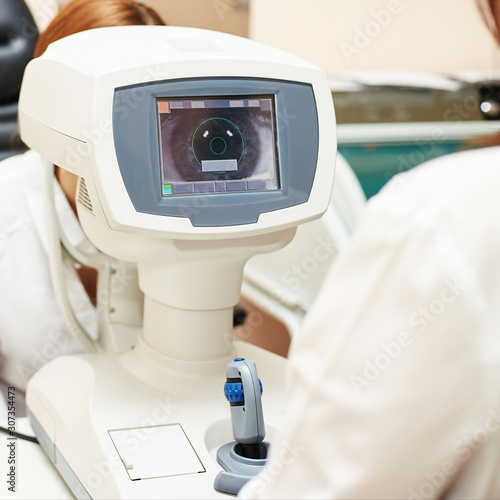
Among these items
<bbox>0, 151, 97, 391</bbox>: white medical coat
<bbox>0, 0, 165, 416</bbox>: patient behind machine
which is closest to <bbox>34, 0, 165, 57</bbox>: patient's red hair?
<bbox>0, 0, 165, 416</bbox>: patient behind machine

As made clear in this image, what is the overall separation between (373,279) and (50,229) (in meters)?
0.79

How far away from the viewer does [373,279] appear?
1.44ft

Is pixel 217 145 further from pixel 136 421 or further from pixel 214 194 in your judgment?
pixel 136 421

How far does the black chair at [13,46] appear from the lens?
1.83 m

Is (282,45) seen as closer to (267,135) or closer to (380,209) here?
(267,135)

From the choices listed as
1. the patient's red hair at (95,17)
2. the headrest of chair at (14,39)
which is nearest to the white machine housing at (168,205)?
the patient's red hair at (95,17)

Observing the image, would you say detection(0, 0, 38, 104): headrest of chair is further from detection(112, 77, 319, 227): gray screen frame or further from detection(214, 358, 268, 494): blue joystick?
detection(214, 358, 268, 494): blue joystick
